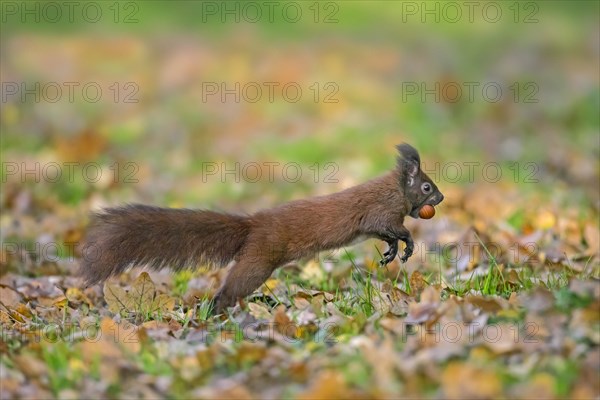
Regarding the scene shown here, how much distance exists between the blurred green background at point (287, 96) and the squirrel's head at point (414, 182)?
2.92 m

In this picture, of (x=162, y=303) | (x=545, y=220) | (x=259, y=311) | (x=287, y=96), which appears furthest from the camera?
(x=287, y=96)

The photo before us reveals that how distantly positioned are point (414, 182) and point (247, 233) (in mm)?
1069

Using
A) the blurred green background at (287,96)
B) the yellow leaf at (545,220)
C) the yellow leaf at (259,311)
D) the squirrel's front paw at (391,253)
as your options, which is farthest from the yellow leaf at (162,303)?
the blurred green background at (287,96)

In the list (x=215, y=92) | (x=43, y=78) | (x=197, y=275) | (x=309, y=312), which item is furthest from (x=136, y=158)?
(x=309, y=312)

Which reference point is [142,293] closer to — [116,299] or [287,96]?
[116,299]

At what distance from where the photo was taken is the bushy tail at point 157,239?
5.11m

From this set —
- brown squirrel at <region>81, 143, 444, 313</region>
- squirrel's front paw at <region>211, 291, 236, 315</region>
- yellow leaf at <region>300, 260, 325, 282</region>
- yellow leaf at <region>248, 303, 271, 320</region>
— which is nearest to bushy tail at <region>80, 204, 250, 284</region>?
brown squirrel at <region>81, 143, 444, 313</region>

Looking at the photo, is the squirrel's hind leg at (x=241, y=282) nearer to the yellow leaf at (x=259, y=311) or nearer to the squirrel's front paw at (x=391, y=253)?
the yellow leaf at (x=259, y=311)

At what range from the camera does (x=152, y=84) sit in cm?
1310

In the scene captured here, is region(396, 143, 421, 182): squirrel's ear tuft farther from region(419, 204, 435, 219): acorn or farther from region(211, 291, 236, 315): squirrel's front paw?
region(211, 291, 236, 315): squirrel's front paw

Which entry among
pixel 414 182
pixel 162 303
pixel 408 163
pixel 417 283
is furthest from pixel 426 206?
pixel 162 303

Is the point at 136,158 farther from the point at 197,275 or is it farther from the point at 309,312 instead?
the point at 309,312

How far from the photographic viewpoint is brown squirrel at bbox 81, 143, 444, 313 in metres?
5.15

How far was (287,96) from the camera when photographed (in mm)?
12609
